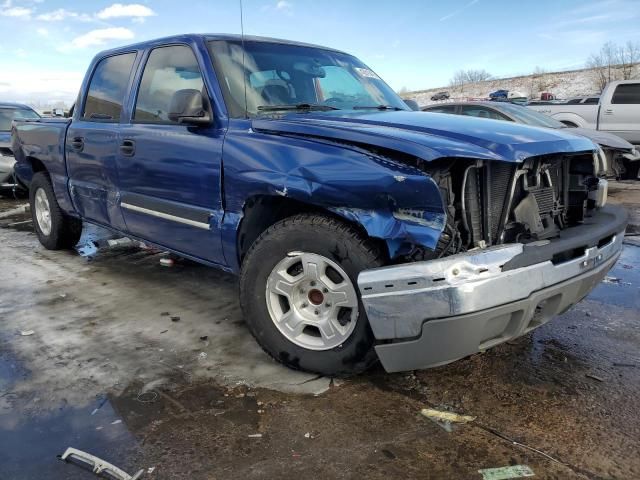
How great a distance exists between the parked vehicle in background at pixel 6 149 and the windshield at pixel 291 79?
7278 millimetres

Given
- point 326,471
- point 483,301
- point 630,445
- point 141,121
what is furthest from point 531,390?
point 141,121

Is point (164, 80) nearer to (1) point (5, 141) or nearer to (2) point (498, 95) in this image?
(1) point (5, 141)

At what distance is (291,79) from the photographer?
12.3ft

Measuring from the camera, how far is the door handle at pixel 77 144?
4.66m

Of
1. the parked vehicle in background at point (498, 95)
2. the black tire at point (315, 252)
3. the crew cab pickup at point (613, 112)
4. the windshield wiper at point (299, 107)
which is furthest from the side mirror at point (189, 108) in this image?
the parked vehicle in background at point (498, 95)

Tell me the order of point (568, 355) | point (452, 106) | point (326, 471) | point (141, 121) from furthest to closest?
1. point (452, 106)
2. point (141, 121)
3. point (568, 355)
4. point (326, 471)

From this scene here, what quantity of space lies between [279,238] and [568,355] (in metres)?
1.92

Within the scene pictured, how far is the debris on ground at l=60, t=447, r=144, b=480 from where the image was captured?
2.21 metres

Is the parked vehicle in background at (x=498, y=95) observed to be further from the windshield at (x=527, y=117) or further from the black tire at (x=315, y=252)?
the black tire at (x=315, y=252)

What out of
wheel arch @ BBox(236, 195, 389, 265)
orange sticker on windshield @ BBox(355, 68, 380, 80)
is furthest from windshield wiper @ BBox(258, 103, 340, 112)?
orange sticker on windshield @ BBox(355, 68, 380, 80)

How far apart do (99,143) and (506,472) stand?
3.78m

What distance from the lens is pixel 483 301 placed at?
2352 mm

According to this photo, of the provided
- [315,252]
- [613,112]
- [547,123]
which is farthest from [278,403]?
[613,112]

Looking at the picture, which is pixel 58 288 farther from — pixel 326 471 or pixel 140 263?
pixel 326 471
